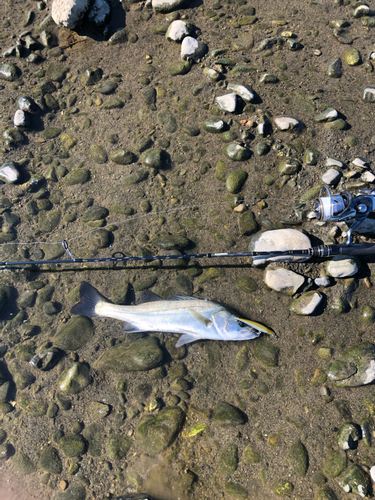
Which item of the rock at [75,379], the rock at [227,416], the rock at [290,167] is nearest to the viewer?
the rock at [227,416]

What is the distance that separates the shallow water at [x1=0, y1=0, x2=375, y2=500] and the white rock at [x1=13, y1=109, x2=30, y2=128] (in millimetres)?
131

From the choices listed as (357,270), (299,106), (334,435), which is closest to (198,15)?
(299,106)

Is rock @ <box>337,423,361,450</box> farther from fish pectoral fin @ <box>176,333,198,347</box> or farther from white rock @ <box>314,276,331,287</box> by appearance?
fish pectoral fin @ <box>176,333,198,347</box>

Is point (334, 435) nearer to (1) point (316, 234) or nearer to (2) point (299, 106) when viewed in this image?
(1) point (316, 234)

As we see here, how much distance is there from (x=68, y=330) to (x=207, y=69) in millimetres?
4379

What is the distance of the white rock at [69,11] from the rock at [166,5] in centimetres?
113

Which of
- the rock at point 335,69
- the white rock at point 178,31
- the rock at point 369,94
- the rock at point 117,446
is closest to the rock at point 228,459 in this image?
the rock at point 117,446

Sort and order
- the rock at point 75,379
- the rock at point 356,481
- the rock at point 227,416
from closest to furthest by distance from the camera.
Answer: the rock at point 356,481 → the rock at point 227,416 → the rock at point 75,379

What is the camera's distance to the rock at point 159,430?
139 inches

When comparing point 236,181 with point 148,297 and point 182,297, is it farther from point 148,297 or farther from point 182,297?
point 148,297

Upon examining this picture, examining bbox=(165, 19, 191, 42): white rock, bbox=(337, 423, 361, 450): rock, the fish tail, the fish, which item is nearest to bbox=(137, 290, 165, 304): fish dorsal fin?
the fish

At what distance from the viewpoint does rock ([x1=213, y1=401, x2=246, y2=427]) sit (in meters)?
3.50

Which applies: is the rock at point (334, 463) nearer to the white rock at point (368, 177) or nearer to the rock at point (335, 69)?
the white rock at point (368, 177)

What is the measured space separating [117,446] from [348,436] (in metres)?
2.72
